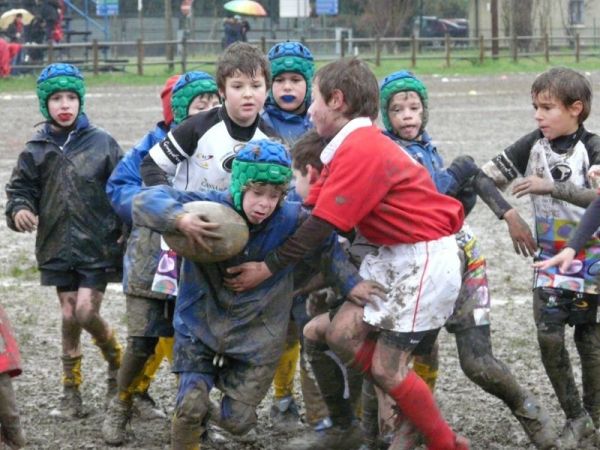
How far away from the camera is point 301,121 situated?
627 cm

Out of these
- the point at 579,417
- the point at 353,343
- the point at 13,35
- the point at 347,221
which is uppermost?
the point at 13,35

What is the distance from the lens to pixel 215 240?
4.81 meters

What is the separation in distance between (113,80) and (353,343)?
29.4 meters

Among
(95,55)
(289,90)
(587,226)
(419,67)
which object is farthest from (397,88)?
(419,67)

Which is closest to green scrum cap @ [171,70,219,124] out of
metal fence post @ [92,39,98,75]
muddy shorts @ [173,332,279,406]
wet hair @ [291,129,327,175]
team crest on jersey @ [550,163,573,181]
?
wet hair @ [291,129,327,175]

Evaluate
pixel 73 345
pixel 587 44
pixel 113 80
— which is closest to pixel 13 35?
pixel 113 80

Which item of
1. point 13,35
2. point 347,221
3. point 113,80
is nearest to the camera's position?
point 347,221

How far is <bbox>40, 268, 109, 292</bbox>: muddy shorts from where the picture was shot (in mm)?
6480

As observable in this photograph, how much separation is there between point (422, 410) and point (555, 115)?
5.01 feet

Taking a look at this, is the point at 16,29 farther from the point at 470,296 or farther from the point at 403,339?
the point at 403,339

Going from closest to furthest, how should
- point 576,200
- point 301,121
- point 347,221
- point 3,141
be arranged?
point 347,221 → point 576,200 → point 301,121 → point 3,141

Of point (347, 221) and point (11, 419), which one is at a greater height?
point (347, 221)

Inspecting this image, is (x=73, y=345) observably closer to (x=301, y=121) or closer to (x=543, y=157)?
(x=301, y=121)

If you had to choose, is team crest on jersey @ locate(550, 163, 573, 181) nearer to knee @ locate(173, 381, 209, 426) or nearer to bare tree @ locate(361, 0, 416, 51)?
knee @ locate(173, 381, 209, 426)
